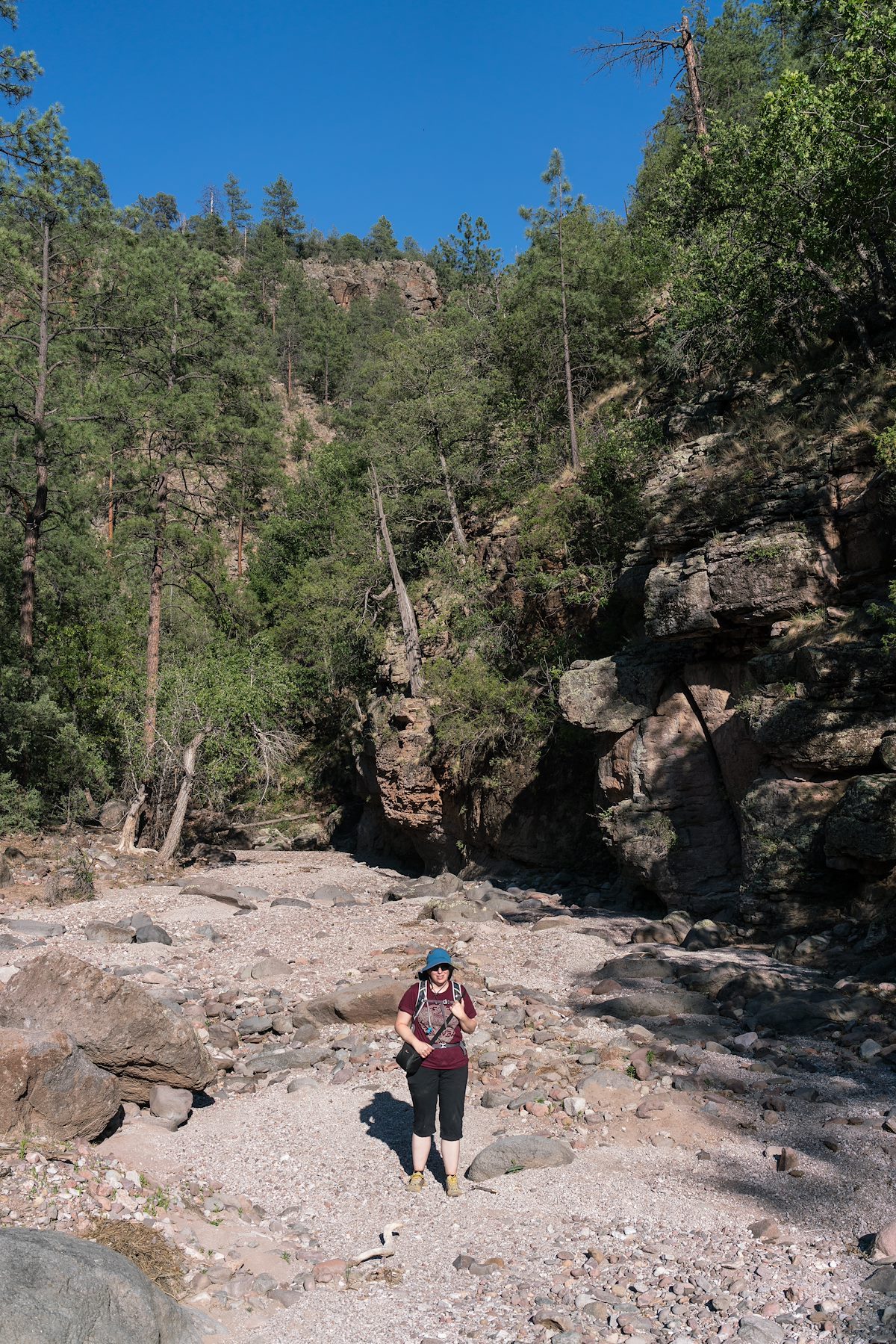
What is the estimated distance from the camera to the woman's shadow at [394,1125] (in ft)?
21.6

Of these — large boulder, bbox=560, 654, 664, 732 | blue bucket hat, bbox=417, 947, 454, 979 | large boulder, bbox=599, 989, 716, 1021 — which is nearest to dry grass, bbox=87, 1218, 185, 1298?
blue bucket hat, bbox=417, 947, 454, 979

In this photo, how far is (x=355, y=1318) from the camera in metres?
4.62

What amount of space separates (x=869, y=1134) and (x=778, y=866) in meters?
5.92

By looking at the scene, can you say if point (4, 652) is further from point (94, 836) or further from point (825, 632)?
point (825, 632)

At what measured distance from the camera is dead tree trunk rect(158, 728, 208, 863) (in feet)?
68.6

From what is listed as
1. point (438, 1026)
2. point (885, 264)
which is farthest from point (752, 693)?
point (438, 1026)

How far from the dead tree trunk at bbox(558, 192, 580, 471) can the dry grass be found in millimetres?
19738

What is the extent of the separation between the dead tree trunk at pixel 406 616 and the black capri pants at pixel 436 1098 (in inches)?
679

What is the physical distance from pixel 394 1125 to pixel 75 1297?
397cm

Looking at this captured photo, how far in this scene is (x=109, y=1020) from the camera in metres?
7.21

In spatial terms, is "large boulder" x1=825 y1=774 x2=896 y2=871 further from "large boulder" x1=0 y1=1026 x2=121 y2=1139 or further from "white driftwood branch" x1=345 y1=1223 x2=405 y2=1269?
"large boulder" x1=0 y1=1026 x2=121 y2=1139

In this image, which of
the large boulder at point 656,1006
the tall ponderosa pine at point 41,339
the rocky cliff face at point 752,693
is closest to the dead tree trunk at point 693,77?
the rocky cliff face at point 752,693

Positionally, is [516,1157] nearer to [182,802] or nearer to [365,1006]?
[365,1006]

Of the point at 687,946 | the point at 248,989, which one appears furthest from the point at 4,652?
the point at 687,946
